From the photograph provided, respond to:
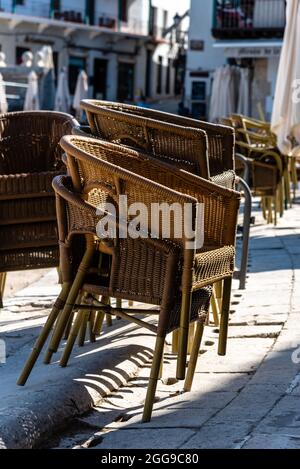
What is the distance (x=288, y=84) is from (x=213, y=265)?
4588 mm

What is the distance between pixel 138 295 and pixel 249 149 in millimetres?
6433

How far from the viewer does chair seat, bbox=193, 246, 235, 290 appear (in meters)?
3.61

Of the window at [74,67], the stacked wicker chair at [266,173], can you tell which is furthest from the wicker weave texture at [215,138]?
the window at [74,67]

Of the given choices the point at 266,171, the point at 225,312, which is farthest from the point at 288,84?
the point at 225,312

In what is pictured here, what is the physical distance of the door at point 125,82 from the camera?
50.0m

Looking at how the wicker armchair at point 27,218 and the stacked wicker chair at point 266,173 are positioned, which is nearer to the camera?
the wicker armchair at point 27,218

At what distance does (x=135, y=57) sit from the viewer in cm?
5138

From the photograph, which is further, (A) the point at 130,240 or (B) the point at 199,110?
(B) the point at 199,110

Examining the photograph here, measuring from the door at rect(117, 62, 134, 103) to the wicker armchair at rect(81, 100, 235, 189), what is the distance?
1777 inches

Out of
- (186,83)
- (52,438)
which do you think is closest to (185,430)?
(52,438)

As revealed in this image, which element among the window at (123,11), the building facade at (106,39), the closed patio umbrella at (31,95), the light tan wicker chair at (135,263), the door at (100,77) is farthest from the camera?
the window at (123,11)

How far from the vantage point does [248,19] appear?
105 feet

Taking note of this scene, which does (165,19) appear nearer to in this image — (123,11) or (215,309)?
(123,11)

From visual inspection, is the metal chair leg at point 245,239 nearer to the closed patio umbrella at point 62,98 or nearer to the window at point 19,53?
the closed patio umbrella at point 62,98
